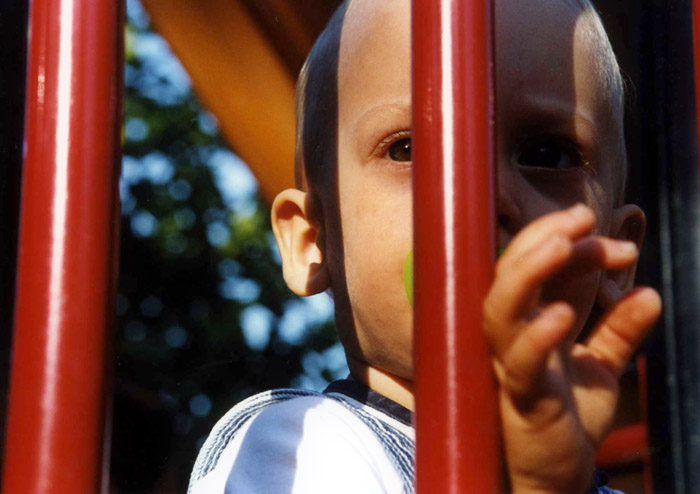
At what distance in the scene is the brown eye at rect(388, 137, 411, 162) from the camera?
919 millimetres

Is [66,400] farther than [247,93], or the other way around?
[247,93]

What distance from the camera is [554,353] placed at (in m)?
0.52

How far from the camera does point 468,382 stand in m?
0.47

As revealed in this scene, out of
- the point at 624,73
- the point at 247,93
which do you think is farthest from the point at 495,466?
the point at 624,73

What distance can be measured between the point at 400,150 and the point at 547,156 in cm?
15

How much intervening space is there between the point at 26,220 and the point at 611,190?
2.36ft

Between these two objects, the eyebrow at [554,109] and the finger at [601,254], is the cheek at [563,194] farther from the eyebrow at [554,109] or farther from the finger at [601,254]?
the finger at [601,254]

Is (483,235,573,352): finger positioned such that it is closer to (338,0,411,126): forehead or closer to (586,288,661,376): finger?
(586,288,661,376): finger

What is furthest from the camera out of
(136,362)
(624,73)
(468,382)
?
(136,362)

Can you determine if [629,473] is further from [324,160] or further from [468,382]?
[468,382]

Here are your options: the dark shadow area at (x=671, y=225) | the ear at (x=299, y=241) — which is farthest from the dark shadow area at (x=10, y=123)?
the dark shadow area at (x=671, y=225)

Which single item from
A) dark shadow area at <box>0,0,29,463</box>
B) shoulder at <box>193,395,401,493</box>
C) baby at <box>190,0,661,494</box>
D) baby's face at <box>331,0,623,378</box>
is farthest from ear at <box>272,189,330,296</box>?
dark shadow area at <box>0,0,29,463</box>

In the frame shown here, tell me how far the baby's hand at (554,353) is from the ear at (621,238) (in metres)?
0.51

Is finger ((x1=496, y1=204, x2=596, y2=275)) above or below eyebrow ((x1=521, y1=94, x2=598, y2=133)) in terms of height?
below
